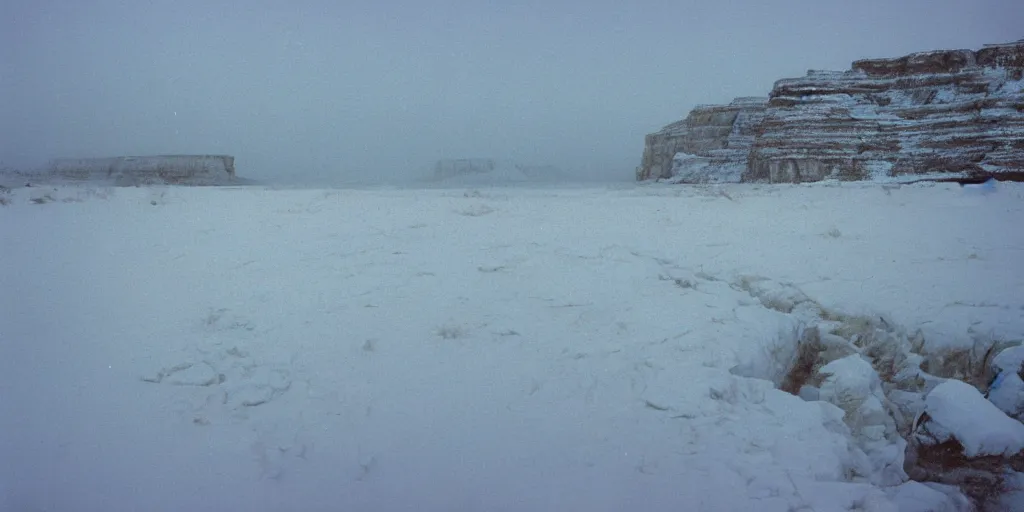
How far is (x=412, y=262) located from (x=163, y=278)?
80.7 inches


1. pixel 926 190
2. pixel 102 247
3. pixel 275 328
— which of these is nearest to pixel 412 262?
pixel 275 328

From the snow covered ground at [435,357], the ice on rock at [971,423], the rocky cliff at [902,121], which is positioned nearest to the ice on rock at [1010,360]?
the snow covered ground at [435,357]

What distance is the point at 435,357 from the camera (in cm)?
321

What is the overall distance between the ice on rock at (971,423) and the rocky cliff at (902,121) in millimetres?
23617

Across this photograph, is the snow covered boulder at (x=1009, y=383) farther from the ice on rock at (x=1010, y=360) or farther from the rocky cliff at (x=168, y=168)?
the rocky cliff at (x=168, y=168)

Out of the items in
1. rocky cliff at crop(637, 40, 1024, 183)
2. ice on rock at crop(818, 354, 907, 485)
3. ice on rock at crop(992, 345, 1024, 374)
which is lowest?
ice on rock at crop(818, 354, 907, 485)

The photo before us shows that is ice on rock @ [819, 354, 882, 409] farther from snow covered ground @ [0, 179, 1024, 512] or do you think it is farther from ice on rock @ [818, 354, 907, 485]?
snow covered ground @ [0, 179, 1024, 512]

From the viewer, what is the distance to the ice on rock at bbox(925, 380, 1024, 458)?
276 centimetres

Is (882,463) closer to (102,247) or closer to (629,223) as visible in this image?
(629,223)

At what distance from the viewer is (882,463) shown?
273 cm

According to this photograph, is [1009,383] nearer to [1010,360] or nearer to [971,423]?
[1010,360]

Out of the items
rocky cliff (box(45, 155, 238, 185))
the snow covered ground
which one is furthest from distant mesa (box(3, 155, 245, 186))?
the snow covered ground

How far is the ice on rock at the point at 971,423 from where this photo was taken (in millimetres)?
2764

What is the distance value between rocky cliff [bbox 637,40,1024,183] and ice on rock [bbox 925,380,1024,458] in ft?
77.5
